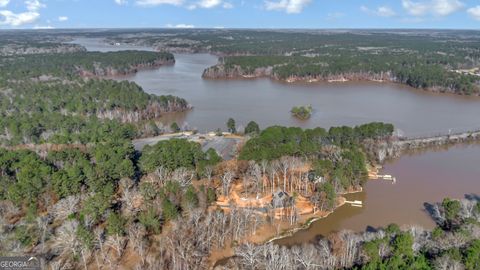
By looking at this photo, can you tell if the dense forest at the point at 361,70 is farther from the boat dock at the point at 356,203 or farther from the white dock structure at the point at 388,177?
the boat dock at the point at 356,203

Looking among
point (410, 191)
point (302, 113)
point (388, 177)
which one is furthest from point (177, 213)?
point (302, 113)

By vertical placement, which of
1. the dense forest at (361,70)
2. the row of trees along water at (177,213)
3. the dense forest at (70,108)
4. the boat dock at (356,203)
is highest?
the dense forest at (361,70)

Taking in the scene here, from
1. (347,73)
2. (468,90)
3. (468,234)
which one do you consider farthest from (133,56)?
(468,234)

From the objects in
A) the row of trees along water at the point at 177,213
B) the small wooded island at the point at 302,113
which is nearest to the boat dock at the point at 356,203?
the row of trees along water at the point at 177,213

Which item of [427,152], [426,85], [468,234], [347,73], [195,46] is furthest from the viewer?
[195,46]

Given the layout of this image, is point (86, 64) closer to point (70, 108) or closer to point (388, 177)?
point (70, 108)

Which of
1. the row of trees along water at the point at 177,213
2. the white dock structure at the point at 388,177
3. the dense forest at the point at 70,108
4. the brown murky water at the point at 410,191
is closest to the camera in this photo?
the row of trees along water at the point at 177,213

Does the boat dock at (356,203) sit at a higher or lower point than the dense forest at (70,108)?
lower

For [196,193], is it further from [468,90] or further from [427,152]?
[468,90]
